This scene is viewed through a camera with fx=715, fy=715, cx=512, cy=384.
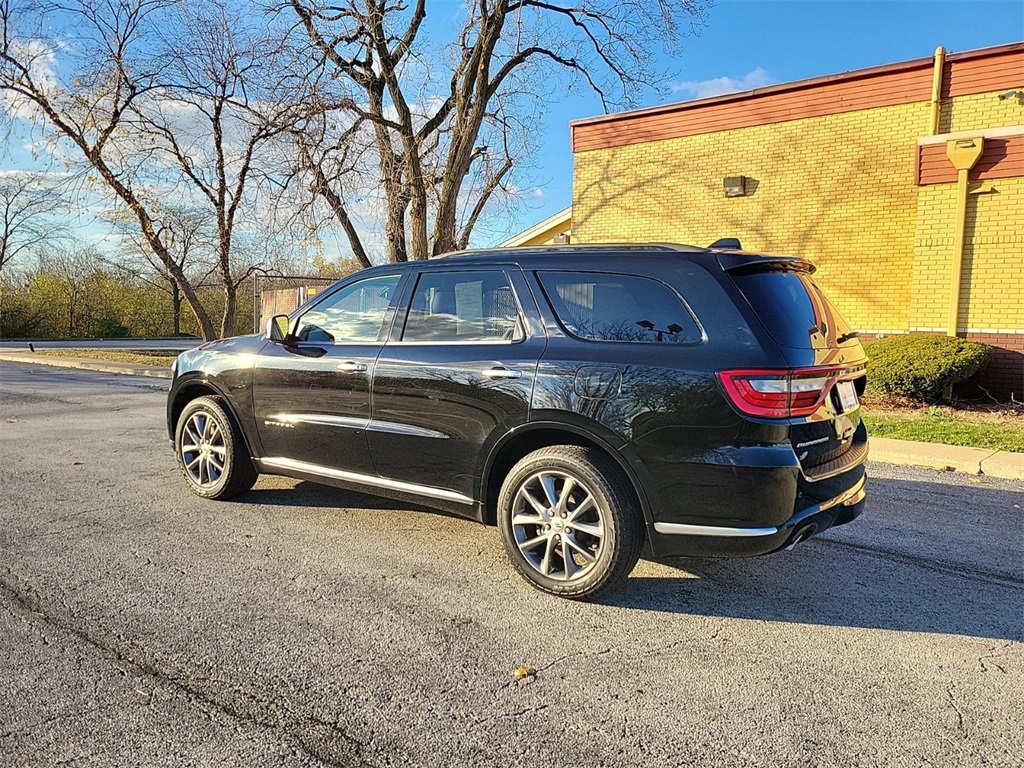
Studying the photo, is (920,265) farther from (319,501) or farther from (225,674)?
(225,674)

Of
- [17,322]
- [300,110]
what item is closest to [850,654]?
[300,110]

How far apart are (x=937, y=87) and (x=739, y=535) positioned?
37.0 ft

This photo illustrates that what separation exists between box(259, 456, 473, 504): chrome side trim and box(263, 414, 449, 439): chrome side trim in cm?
28

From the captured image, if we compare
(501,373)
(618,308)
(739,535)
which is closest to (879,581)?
(739,535)

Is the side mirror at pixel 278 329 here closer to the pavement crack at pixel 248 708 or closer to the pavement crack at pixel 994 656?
the pavement crack at pixel 248 708

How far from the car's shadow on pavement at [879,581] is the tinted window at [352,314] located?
228 centimetres

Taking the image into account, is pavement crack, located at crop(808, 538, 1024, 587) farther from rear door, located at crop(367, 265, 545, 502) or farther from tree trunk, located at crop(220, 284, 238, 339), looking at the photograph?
tree trunk, located at crop(220, 284, 238, 339)

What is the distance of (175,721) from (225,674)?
1.10ft

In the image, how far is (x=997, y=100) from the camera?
10930 mm

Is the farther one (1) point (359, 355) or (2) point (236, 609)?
(1) point (359, 355)

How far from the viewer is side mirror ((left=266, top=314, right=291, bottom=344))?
4.98 meters

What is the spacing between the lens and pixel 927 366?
9.98 m

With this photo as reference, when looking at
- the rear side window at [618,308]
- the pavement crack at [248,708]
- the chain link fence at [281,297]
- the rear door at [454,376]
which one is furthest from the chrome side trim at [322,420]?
the chain link fence at [281,297]

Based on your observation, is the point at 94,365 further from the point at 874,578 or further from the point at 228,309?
the point at 874,578
